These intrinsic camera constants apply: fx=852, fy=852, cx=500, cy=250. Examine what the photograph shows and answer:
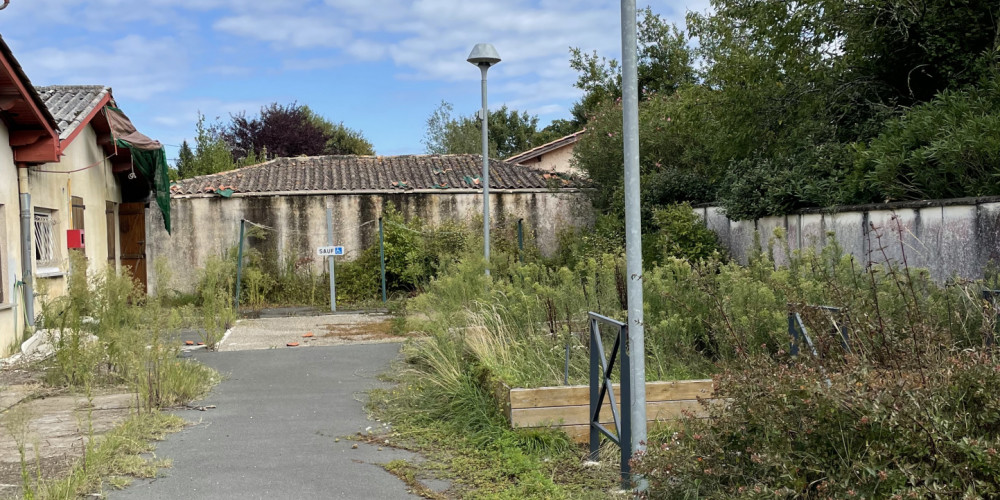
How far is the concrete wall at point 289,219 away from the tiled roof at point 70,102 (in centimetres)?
495

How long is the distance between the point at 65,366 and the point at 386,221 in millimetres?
11292

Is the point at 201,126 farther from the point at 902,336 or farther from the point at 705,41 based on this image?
the point at 902,336

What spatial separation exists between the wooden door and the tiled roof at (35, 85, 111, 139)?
3334 mm

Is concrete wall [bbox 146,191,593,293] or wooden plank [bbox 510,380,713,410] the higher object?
concrete wall [bbox 146,191,593,293]

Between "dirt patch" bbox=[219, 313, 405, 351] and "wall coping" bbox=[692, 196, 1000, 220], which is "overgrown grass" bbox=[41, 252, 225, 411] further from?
"wall coping" bbox=[692, 196, 1000, 220]

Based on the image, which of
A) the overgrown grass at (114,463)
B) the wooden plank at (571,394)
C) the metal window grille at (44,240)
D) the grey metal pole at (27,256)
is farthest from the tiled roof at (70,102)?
the wooden plank at (571,394)

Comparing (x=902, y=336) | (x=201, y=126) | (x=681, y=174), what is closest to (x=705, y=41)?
(x=681, y=174)

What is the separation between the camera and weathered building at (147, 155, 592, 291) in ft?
66.0

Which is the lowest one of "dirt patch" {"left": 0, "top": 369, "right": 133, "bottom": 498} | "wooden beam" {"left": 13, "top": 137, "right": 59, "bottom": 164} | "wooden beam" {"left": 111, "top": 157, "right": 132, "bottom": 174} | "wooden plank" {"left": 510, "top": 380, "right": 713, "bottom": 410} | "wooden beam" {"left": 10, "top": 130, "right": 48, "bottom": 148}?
"dirt patch" {"left": 0, "top": 369, "right": 133, "bottom": 498}

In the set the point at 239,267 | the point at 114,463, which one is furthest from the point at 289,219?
the point at 114,463

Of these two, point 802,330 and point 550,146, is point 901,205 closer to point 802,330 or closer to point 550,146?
point 802,330

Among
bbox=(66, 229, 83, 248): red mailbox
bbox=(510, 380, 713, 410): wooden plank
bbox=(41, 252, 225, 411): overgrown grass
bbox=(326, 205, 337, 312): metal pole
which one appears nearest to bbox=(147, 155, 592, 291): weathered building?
bbox=(326, 205, 337, 312): metal pole

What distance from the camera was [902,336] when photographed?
4.84 meters

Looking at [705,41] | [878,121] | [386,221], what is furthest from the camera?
[705,41]
